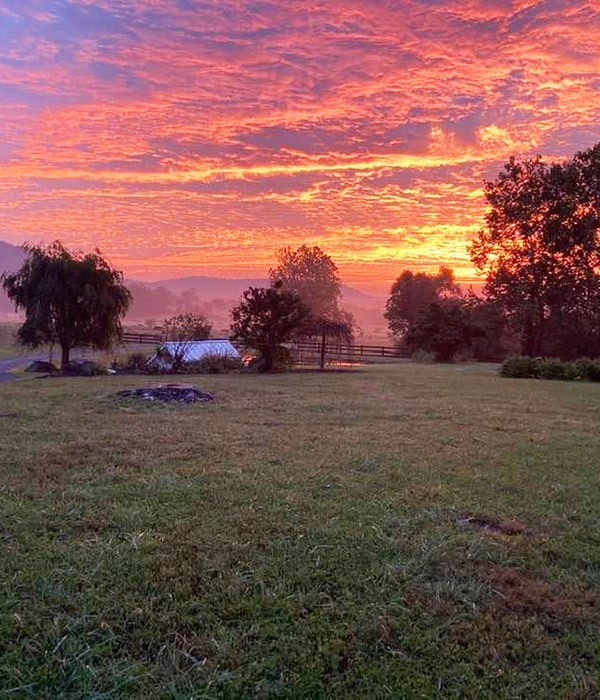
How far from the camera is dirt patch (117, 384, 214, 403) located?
419 inches

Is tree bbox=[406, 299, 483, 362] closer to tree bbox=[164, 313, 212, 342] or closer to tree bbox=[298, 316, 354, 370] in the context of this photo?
tree bbox=[298, 316, 354, 370]

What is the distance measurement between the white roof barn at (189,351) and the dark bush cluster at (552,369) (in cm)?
1112

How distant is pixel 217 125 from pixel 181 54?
2.94 metres

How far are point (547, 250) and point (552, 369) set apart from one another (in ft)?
46.8

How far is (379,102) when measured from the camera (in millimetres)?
13758

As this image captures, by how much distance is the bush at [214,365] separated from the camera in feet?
68.2

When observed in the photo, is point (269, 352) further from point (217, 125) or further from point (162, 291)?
point (162, 291)

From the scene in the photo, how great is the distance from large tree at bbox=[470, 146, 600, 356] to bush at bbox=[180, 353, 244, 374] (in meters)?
18.0

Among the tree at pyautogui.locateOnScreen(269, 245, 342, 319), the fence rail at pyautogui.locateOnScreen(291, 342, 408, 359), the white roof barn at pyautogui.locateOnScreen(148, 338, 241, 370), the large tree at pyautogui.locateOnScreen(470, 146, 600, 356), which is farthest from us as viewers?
the tree at pyautogui.locateOnScreen(269, 245, 342, 319)

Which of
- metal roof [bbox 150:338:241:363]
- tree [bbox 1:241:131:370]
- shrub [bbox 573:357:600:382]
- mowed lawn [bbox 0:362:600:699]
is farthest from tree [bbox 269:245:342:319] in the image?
mowed lawn [bbox 0:362:600:699]

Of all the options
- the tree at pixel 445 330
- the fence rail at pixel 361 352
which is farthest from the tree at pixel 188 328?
the tree at pixel 445 330

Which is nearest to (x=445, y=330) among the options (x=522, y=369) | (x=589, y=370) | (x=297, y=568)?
(x=522, y=369)

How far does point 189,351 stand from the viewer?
2184 centimetres

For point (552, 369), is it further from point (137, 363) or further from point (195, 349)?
point (137, 363)
